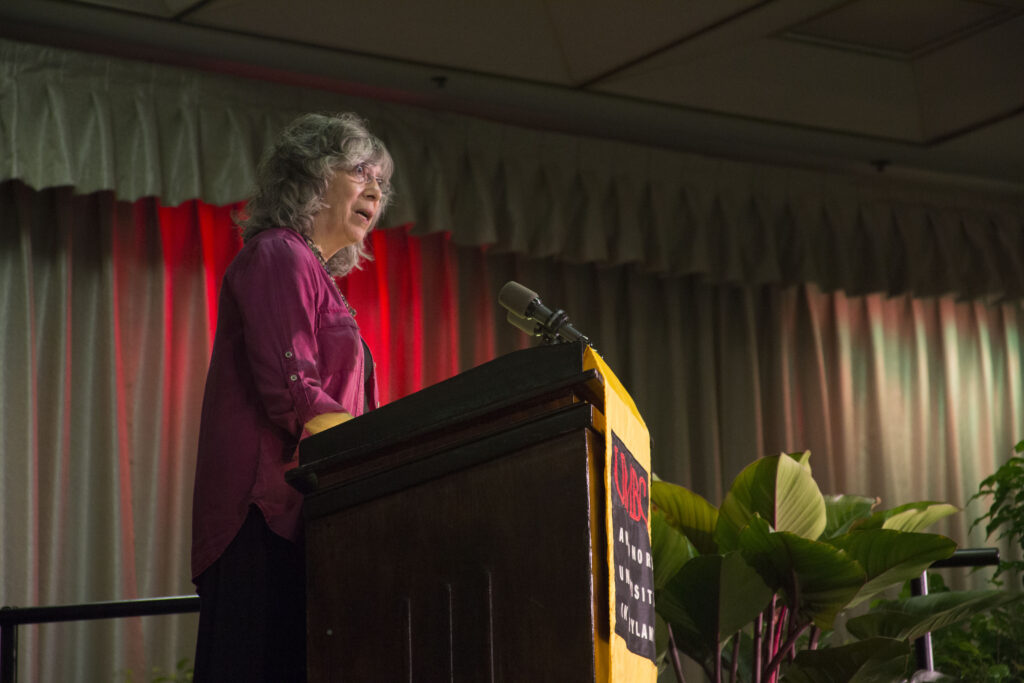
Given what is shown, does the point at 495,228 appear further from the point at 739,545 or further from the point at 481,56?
the point at 739,545

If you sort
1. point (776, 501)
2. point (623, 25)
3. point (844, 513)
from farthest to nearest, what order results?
point (623, 25) < point (844, 513) < point (776, 501)

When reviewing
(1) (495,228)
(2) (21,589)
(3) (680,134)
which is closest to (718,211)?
(3) (680,134)

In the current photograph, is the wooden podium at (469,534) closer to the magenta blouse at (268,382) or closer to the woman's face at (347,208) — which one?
the magenta blouse at (268,382)

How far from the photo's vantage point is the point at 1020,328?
213 inches

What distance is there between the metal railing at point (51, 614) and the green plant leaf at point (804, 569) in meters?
1.06

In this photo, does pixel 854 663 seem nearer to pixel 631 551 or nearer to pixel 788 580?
pixel 788 580

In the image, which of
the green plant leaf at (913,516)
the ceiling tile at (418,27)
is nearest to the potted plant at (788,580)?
the green plant leaf at (913,516)

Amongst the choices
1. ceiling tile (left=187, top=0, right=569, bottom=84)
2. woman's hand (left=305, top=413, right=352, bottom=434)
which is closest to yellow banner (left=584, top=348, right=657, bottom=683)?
woman's hand (left=305, top=413, right=352, bottom=434)

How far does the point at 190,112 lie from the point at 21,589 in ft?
4.82

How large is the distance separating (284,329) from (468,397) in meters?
0.38

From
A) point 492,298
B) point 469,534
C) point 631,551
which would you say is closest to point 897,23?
point 492,298

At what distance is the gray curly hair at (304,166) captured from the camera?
176 centimetres

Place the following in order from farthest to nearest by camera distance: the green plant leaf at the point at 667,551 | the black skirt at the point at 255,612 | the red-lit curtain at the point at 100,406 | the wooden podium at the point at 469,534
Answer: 1. the red-lit curtain at the point at 100,406
2. the green plant leaf at the point at 667,551
3. the black skirt at the point at 255,612
4. the wooden podium at the point at 469,534

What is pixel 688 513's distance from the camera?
266 cm
